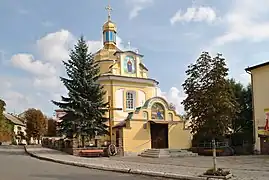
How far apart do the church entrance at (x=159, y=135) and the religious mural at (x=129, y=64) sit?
9.50 m

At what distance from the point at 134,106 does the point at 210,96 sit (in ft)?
87.1

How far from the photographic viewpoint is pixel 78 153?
29047 mm

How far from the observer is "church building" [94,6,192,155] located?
32.6 metres

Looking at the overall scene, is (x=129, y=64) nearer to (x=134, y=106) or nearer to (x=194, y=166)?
(x=134, y=106)

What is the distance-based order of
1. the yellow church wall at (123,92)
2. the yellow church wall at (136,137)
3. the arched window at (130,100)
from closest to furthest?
1. the yellow church wall at (136,137)
2. the yellow church wall at (123,92)
3. the arched window at (130,100)

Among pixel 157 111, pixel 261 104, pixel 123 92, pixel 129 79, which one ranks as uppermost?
pixel 129 79

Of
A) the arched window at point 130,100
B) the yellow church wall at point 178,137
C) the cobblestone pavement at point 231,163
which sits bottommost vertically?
the cobblestone pavement at point 231,163

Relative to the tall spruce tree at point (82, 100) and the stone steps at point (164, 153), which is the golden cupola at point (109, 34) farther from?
the stone steps at point (164, 153)

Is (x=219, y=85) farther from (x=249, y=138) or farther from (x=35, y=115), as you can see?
(x=35, y=115)

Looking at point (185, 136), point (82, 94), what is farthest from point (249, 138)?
point (82, 94)

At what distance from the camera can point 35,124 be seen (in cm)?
6669

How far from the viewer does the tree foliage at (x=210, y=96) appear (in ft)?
48.2

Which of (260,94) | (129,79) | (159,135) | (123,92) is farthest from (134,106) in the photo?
(260,94)

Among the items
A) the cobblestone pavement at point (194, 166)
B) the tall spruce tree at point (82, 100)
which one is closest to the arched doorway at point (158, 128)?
the tall spruce tree at point (82, 100)
